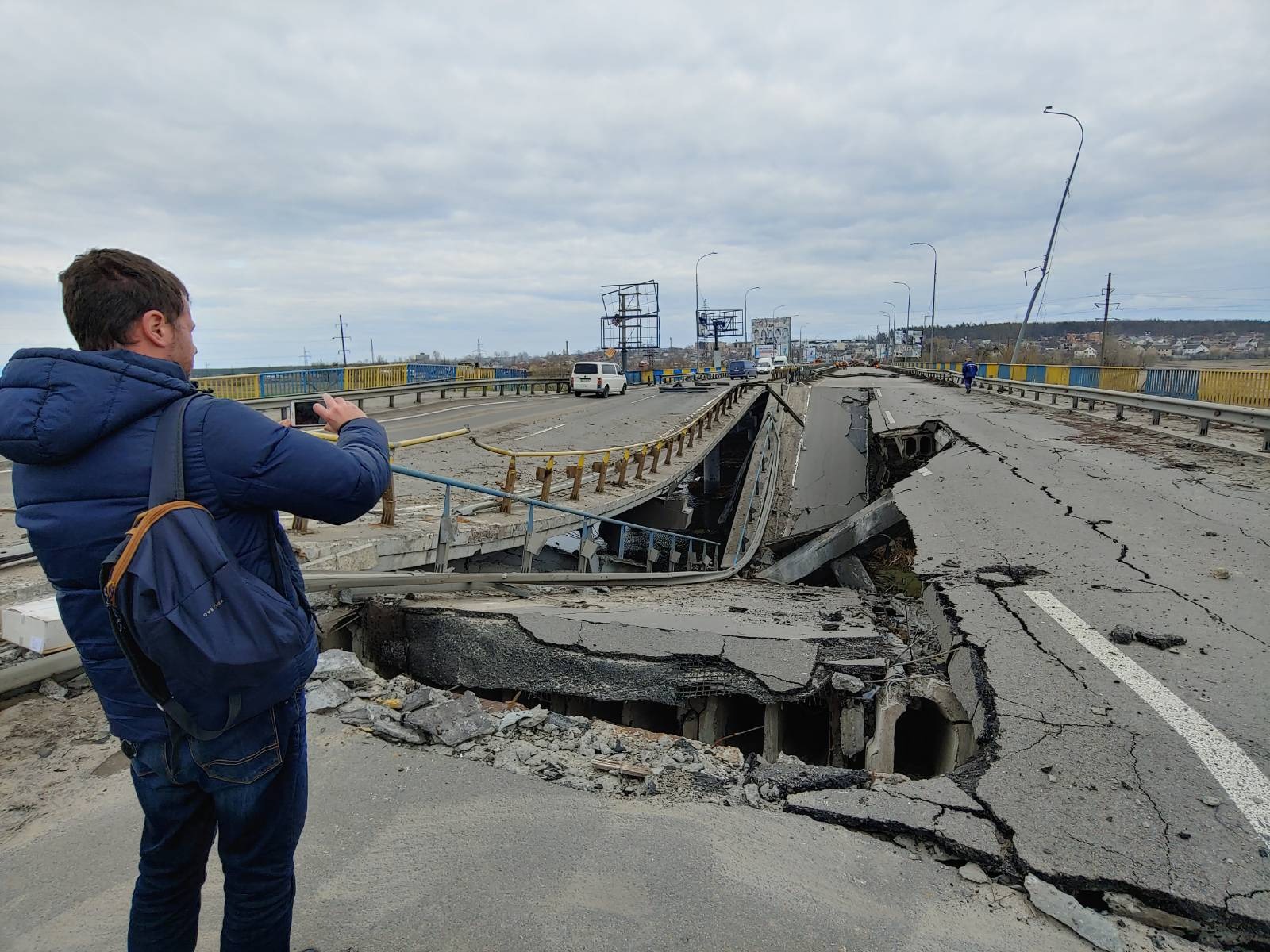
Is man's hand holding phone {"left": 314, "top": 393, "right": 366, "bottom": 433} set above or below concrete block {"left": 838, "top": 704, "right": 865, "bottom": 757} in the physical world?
above

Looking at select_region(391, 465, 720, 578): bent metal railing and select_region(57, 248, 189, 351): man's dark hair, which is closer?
select_region(57, 248, 189, 351): man's dark hair

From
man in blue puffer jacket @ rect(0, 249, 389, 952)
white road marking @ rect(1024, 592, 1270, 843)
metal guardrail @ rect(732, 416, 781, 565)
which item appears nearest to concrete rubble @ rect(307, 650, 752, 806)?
man in blue puffer jacket @ rect(0, 249, 389, 952)

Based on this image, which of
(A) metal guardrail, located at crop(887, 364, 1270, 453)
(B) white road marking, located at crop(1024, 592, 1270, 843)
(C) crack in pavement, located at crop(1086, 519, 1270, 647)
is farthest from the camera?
(A) metal guardrail, located at crop(887, 364, 1270, 453)

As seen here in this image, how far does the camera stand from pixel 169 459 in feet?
5.49

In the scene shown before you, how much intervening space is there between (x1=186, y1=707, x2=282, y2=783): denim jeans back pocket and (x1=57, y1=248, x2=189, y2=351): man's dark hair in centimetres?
98

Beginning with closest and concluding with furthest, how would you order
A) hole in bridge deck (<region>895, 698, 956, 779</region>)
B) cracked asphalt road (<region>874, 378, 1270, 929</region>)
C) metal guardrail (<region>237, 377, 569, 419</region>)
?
cracked asphalt road (<region>874, 378, 1270, 929</region>) < hole in bridge deck (<region>895, 698, 956, 779</region>) < metal guardrail (<region>237, 377, 569, 419</region>)

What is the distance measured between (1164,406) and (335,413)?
694 inches

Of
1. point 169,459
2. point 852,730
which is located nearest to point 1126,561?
point 852,730

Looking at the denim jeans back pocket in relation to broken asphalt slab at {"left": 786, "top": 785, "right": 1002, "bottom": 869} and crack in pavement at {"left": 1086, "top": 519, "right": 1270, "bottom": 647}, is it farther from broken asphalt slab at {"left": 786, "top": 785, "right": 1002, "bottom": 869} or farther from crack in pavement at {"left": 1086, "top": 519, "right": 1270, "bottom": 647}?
crack in pavement at {"left": 1086, "top": 519, "right": 1270, "bottom": 647}

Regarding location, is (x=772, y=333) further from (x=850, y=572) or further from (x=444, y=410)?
(x=850, y=572)

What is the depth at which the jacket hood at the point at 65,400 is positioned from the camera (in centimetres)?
161

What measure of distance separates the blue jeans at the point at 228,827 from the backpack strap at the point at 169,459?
23.4 inches

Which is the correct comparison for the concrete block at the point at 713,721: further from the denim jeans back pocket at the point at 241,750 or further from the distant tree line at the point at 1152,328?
the distant tree line at the point at 1152,328

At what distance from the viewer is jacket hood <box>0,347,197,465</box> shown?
161 centimetres
